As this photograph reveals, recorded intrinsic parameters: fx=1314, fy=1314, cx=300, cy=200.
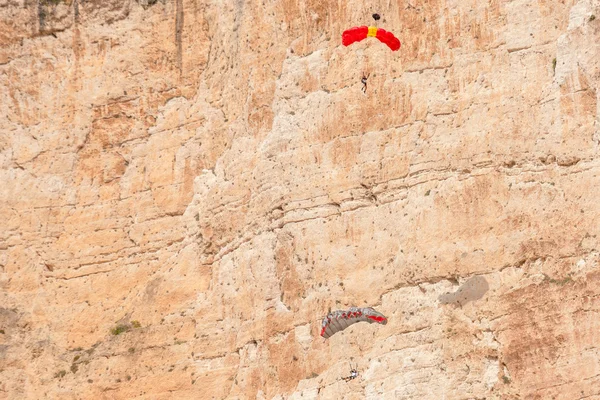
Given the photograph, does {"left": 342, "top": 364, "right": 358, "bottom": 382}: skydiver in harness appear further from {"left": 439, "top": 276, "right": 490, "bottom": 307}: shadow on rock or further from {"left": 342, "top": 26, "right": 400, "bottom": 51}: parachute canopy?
{"left": 342, "top": 26, "right": 400, "bottom": 51}: parachute canopy

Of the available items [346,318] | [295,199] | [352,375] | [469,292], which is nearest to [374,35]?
[295,199]

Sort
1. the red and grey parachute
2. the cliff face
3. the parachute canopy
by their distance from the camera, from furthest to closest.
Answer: the parachute canopy < the red and grey parachute < the cliff face

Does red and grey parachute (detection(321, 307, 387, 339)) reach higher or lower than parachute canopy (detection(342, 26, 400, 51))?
lower

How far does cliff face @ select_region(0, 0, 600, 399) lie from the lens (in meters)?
30.6

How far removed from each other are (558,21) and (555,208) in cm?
461

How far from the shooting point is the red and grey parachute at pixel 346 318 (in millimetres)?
31545

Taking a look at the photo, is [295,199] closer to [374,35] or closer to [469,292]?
[374,35]

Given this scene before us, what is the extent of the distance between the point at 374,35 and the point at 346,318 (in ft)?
23.3

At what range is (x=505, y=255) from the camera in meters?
30.7

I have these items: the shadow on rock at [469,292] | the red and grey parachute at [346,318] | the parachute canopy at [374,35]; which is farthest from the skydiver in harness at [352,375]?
the parachute canopy at [374,35]

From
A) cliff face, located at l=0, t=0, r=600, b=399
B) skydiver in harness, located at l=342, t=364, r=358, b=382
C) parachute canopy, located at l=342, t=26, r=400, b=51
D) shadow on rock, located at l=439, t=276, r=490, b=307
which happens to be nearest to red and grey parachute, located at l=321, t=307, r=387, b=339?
cliff face, located at l=0, t=0, r=600, b=399

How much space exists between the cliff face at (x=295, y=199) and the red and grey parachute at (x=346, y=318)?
0.27m

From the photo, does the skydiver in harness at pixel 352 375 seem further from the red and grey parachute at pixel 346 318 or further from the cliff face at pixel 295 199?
the red and grey parachute at pixel 346 318

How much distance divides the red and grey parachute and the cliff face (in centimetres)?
27
